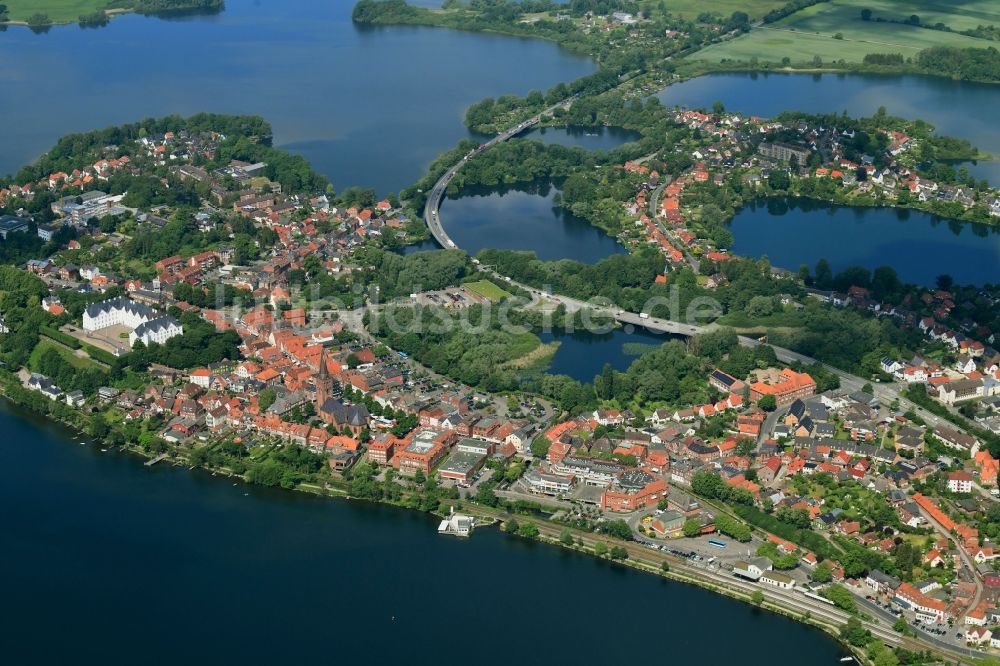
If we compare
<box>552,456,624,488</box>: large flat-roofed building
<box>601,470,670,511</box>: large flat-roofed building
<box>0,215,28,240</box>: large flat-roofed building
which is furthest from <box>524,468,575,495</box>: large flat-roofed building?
<box>0,215,28,240</box>: large flat-roofed building

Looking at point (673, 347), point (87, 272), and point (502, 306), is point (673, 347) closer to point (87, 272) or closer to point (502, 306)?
point (502, 306)

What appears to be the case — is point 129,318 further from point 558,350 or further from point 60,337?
point 558,350

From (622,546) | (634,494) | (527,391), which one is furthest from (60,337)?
(622,546)

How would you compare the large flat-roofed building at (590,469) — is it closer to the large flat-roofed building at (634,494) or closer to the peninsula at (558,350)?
the peninsula at (558,350)

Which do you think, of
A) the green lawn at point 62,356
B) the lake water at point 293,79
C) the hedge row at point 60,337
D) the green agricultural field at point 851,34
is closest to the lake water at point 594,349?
the green lawn at point 62,356

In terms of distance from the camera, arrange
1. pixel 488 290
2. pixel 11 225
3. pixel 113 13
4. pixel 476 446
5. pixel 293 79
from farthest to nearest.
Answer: pixel 113 13
pixel 293 79
pixel 11 225
pixel 488 290
pixel 476 446

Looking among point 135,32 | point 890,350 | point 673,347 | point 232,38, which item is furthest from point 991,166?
point 135,32
